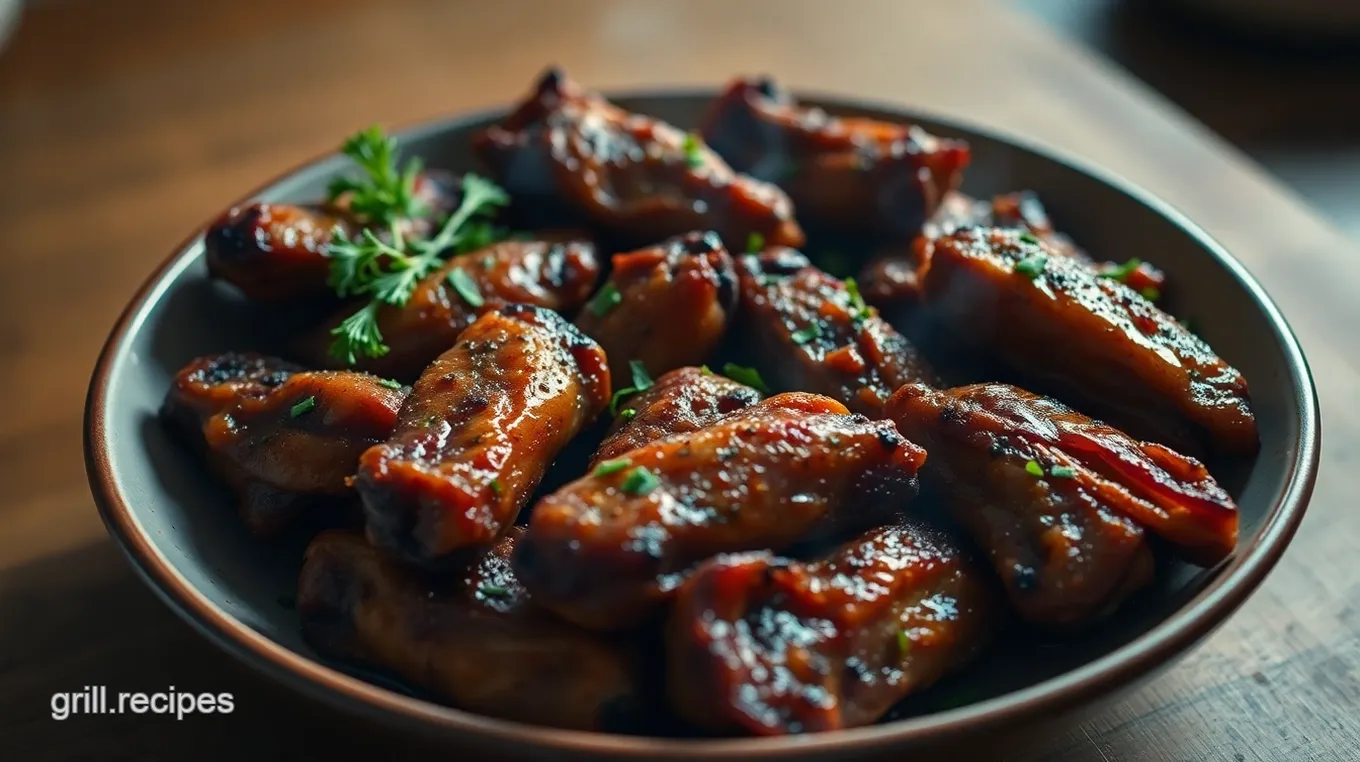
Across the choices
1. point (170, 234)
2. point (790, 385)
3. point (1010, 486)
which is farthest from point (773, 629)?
point (170, 234)

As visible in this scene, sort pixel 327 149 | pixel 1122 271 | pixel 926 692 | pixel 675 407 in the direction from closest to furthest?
pixel 926 692, pixel 675 407, pixel 1122 271, pixel 327 149

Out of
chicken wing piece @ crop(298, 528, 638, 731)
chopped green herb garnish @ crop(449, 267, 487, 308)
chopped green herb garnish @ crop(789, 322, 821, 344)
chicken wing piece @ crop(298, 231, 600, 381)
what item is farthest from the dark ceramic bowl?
chopped green herb garnish @ crop(789, 322, 821, 344)

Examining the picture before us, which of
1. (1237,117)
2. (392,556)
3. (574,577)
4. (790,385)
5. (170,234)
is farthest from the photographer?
(1237,117)

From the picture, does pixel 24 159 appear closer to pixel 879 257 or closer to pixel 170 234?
pixel 170 234

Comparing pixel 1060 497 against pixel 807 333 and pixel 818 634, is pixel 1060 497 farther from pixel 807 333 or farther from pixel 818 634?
pixel 807 333

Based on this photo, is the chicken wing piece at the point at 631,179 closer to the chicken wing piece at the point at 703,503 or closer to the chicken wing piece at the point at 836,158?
the chicken wing piece at the point at 836,158

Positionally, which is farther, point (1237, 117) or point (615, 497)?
point (1237, 117)

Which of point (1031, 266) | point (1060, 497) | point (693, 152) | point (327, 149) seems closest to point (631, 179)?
point (693, 152)
